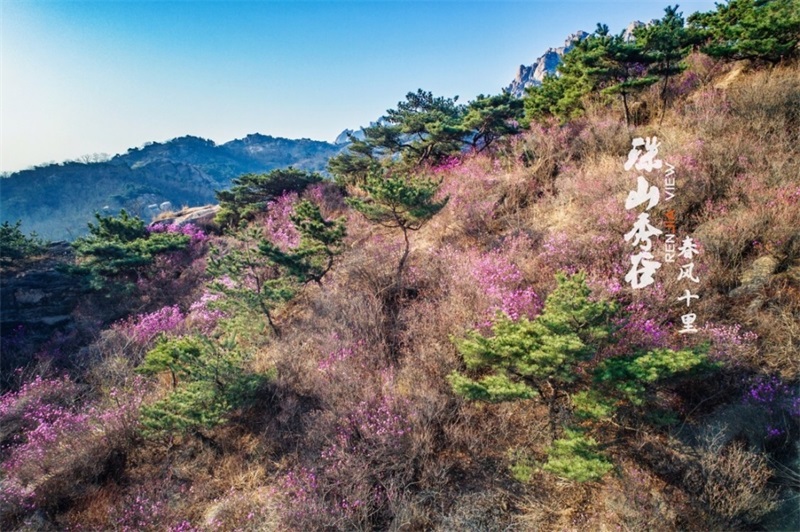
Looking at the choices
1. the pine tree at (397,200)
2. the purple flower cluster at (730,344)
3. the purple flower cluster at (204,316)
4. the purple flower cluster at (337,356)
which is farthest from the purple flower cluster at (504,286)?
the purple flower cluster at (204,316)

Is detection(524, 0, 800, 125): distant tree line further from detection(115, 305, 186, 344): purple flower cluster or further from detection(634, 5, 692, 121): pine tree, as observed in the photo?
detection(115, 305, 186, 344): purple flower cluster

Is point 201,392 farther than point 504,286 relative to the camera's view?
No

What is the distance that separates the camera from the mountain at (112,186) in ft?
125

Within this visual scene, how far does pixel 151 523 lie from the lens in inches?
160

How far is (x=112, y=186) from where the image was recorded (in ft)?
142

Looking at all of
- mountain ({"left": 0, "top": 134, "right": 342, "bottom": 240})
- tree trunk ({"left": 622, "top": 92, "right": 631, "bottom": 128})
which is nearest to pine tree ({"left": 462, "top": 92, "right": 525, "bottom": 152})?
tree trunk ({"left": 622, "top": 92, "right": 631, "bottom": 128})

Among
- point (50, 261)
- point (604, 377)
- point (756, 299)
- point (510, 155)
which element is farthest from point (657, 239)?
point (50, 261)

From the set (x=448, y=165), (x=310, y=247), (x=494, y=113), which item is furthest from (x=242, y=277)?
(x=494, y=113)

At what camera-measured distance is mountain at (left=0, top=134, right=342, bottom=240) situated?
37978 mm

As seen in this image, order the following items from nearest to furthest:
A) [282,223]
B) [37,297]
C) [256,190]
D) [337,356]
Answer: [337,356] < [37,297] < [282,223] < [256,190]

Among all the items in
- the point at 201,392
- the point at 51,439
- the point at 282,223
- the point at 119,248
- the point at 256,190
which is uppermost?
the point at 256,190

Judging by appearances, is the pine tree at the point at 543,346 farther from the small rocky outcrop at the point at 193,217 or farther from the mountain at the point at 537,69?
the mountain at the point at 537,69

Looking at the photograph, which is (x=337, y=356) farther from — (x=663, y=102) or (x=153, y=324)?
(x=663, y=102)

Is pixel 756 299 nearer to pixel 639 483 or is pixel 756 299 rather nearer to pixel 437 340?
pixel 639 483
